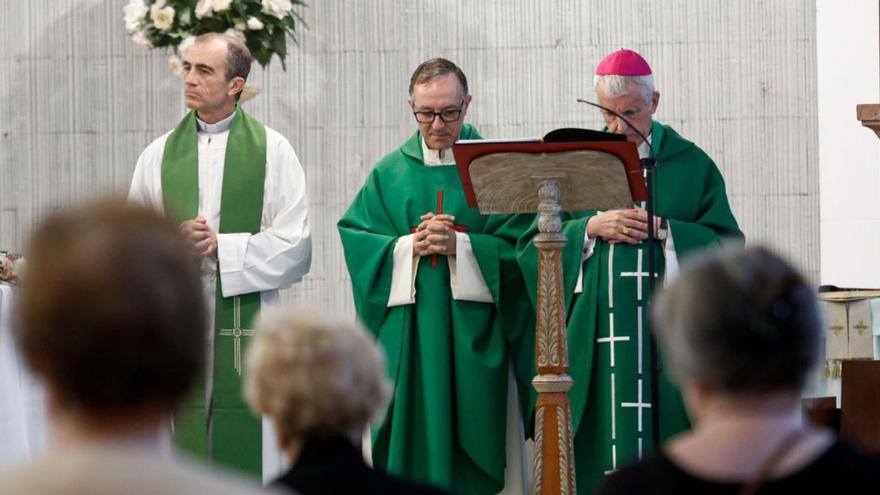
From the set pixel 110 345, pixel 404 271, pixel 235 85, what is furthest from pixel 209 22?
pixel 110 345

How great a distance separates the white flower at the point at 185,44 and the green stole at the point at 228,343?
1.79ft

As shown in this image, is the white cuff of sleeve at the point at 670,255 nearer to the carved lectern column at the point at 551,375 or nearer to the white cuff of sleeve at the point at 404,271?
the carved lectern column at the point at 551,375

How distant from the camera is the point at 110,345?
5.50ft

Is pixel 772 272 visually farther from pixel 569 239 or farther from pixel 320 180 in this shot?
pixel 320 180

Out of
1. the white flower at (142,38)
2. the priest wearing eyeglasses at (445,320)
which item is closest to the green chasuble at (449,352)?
the priest wearing eyeglasses at (445,320)

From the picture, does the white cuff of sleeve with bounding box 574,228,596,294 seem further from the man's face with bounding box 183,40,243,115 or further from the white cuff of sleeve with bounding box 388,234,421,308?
the man's face with bounding box 183,40,243,115

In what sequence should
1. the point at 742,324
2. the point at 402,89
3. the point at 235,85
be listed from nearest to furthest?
the point at 742,324 → the point at 235,85 → the point at 402,89

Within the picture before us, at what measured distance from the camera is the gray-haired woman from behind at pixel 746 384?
2234 millimetres

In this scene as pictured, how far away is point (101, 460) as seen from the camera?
5.44ft

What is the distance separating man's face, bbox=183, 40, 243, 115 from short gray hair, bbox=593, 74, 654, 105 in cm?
160

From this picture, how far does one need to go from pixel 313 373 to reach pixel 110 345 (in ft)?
2.16

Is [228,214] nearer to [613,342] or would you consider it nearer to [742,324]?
[613,342]

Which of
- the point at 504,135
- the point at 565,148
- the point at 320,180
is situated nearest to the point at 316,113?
the point at 320,180

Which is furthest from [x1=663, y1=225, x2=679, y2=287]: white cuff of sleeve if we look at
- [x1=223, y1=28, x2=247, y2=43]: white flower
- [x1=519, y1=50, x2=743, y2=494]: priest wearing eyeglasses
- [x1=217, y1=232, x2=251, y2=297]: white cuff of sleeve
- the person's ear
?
[x1=223, y1=28, x2=247, y2=43]: white flower
